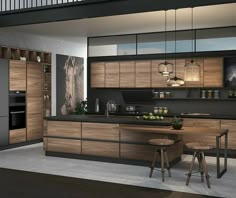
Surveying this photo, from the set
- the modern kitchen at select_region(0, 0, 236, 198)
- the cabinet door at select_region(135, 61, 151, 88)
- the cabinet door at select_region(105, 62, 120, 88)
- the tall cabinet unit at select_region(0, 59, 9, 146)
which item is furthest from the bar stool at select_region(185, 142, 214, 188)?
the tall cabinet unit at select_region(0, 59, 9, 146)

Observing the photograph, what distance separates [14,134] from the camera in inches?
333

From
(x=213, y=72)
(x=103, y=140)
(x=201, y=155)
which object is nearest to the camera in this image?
(x=201, y=155)

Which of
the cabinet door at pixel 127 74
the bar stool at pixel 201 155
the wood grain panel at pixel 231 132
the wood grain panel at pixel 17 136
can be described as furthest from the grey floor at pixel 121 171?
the cabinet door at pixel 127 74

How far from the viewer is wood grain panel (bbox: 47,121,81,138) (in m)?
7.04

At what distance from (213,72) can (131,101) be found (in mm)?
2252

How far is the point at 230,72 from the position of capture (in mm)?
8102

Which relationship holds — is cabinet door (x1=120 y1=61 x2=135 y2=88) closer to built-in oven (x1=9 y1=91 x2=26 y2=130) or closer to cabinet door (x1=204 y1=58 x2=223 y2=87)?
cabinet door (x1=204 y1=58 x2=223 y2=87)

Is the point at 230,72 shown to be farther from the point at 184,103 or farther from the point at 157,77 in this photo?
the point at 157,77

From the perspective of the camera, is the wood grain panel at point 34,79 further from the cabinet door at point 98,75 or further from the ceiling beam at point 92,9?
the ceiling beam at point 92,9

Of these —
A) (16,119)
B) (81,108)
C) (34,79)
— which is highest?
(34,79)

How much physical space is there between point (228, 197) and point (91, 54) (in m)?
5.85

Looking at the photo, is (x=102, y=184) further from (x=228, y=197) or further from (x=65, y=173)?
(x=228, y=197)

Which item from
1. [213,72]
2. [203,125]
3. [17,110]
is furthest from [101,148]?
[213,72]

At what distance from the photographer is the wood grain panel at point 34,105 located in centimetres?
889
